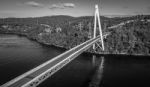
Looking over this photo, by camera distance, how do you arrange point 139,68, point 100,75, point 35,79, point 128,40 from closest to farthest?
point 35,79 → point 100,75 → point 139,68 → point 128,40

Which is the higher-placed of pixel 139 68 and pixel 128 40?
pixel 128 40

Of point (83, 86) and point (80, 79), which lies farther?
point (80, 79)

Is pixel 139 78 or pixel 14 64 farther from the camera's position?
pixel 14 64

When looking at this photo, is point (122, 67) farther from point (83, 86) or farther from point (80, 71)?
point (83, 86)

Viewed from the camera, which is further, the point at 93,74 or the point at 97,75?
the point at 93,74

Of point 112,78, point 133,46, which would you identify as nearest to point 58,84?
point 112,78

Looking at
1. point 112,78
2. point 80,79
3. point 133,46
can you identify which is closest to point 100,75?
point 112,78

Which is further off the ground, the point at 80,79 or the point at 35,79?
the point at 35,79

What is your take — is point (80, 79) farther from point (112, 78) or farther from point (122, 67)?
point (122, 67)

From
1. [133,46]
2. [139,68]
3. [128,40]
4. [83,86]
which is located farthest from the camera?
[128,40]

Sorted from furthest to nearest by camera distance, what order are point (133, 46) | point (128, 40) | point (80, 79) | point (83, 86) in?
point (128, 40), point (133, 46), point (80, 79), point (83, 86)
